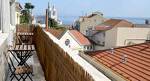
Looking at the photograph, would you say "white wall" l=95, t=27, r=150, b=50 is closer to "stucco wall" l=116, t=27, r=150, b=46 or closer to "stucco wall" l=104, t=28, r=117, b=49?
"stucco wall" l=116, t=27, r=150, b=46

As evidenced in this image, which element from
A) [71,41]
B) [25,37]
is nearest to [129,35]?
[71,41]

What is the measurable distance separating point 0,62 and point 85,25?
268 feet

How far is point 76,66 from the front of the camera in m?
3.85

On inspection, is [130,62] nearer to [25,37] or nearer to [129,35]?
[25,37]

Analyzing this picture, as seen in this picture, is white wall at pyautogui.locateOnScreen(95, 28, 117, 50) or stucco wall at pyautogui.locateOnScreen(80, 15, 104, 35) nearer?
white wall at pyautogui.locateOnScreen(95, 28, 117, 50)

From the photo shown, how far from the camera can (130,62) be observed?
501 inches

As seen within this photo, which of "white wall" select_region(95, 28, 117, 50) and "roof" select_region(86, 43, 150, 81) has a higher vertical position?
"roof" select_region(86, 43, 150, 81)

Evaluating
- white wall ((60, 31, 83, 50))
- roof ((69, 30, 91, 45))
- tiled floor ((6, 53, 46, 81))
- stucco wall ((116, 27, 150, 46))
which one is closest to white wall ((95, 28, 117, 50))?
stucco wall ((116, 27, 150, 46))

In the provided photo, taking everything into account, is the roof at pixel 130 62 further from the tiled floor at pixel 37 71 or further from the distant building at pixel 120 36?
the distant building at pixel 120 36

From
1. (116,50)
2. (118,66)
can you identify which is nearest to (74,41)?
(116,50)

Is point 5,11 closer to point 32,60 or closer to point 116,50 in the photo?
point 32,60

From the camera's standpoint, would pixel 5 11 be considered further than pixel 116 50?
No

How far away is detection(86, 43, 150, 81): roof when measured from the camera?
10.7 meters

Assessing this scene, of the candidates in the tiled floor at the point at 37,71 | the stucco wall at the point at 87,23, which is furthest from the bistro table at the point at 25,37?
the stucco wall at the point at 87,23
